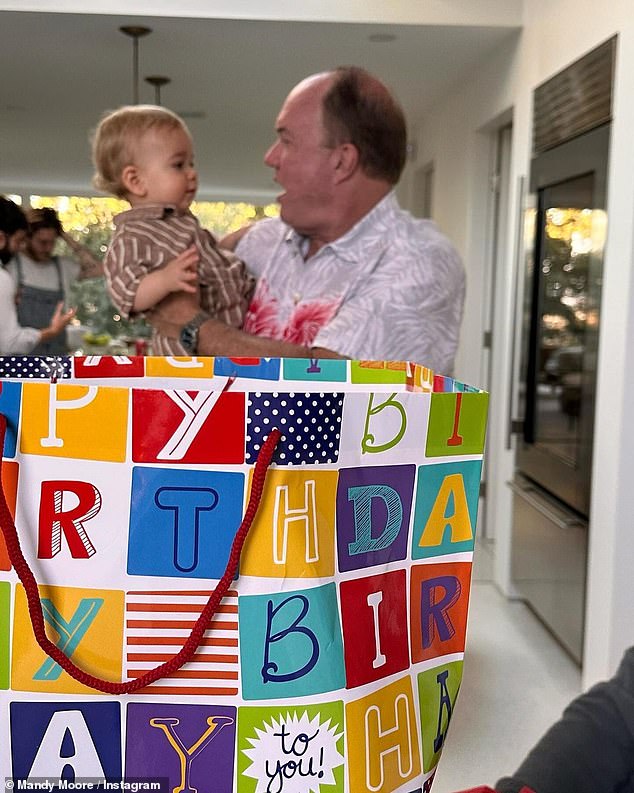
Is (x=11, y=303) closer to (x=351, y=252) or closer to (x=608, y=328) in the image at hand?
(x=608, y=328)

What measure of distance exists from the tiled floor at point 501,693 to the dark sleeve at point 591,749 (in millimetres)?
1530

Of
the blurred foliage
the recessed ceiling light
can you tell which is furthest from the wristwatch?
the blurred foliage

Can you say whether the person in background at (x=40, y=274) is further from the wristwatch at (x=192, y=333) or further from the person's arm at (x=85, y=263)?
the wristwatch at (x=192, y=333)

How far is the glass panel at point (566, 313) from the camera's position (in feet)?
10.2

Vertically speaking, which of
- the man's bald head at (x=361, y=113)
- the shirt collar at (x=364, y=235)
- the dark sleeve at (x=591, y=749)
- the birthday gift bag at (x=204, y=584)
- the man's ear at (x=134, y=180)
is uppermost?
the man's bald head at (x=361, y=113)

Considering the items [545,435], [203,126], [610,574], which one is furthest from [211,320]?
[203,126]

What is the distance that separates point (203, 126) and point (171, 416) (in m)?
7.59

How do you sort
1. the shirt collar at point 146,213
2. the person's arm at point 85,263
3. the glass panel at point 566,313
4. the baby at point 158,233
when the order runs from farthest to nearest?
the person's arm at point 85,263 → the glass panel at point 566,313 → the shirt collar at point 146,213 → the baby at point 158,233

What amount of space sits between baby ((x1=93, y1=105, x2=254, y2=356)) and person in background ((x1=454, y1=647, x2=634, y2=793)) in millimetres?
884

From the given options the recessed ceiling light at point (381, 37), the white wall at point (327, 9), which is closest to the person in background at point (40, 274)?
the white wall at point (327, 9)

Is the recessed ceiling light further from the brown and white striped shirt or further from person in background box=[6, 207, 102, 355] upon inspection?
the brown and white striped shirt

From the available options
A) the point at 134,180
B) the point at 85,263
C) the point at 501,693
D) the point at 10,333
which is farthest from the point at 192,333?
the point at 85,263

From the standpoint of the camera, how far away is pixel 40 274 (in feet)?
18.5

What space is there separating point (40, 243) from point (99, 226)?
17.7 feet
